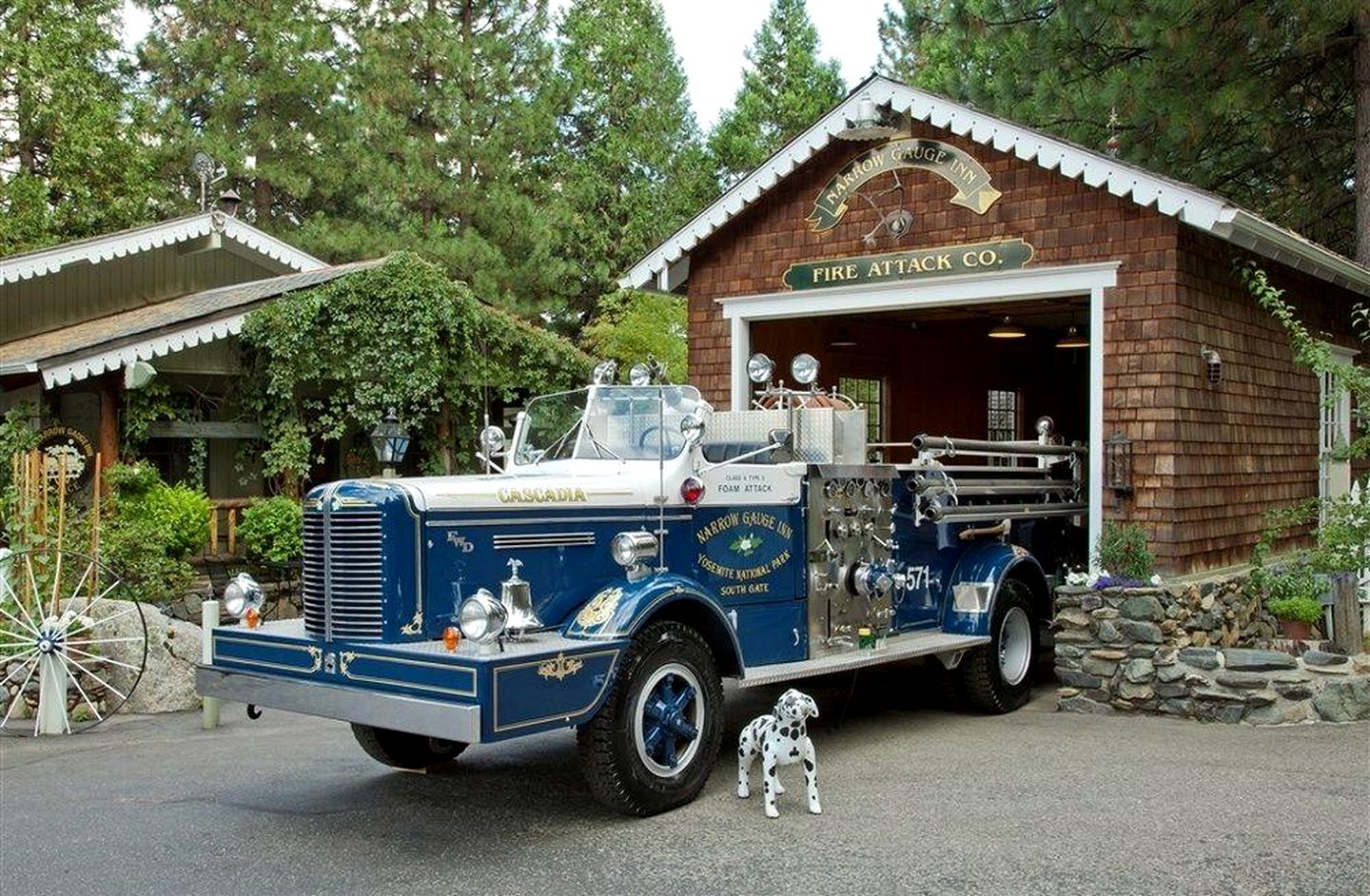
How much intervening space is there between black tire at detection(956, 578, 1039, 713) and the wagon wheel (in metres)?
5.75

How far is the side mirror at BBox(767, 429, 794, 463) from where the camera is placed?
25.0ft

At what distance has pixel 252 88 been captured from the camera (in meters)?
28.0

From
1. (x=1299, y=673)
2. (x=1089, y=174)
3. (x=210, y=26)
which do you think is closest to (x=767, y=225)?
(x=1089, y=174)

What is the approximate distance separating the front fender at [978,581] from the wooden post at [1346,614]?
7.80ft

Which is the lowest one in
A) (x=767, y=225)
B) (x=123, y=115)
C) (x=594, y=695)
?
(x=594, y=695)

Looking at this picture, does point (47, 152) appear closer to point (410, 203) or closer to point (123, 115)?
point (123, 115)

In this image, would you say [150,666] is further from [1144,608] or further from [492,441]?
[1144,608]

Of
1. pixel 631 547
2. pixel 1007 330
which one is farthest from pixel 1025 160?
pixel 631 547

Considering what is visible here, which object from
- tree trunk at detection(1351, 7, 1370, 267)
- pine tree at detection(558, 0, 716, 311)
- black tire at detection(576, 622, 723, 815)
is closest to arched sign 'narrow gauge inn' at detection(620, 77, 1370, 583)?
tree trunk at detection(1351, 7, 1370, 267)

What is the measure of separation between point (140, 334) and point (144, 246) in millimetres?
4003

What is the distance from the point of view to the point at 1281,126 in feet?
56.7

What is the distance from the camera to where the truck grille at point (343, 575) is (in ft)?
19.7

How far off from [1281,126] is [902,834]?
14639 millimetres

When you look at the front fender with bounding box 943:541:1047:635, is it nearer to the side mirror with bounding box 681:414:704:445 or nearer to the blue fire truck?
the blue fire truck
